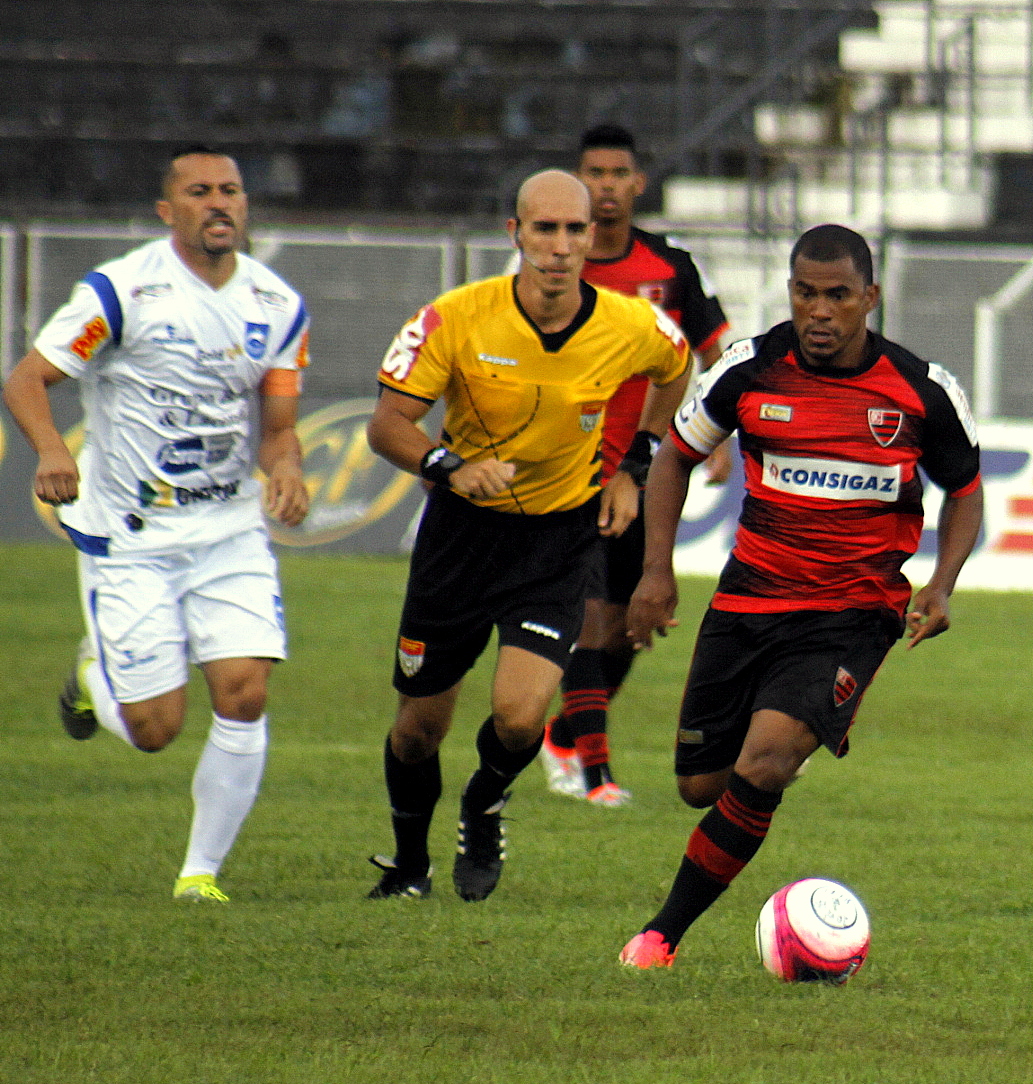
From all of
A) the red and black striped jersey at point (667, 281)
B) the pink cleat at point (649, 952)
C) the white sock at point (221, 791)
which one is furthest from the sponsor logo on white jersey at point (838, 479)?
the red and black striped jersey at point (667, 281)

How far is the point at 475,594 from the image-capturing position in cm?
587

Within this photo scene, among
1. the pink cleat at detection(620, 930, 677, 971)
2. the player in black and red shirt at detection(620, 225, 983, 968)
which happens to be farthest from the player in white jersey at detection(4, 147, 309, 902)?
the pink cleat at detection(620, 930, 677, 971)

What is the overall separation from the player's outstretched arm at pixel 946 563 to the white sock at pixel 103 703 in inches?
97.7

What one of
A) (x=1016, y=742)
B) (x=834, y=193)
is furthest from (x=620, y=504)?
(x=834, y=193)

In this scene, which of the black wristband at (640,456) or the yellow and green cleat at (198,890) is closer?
the yellow and green cleat at (198,890)

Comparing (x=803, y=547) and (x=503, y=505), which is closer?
(x=803, y=547)

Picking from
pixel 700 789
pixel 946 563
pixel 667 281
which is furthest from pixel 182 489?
pixel 667 281

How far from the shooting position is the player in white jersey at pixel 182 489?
587cm

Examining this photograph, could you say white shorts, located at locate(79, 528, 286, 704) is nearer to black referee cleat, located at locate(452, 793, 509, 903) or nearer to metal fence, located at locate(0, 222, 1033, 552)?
black referee cleat, located at locate(452, 793, 509, 903)

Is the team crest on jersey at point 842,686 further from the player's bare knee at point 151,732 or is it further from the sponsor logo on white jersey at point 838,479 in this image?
the player's bare knee at point 151,732

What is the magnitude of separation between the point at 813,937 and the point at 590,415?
71.3 inches

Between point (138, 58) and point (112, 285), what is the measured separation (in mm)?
17143

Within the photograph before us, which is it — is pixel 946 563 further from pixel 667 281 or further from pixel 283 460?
pixel 667 281

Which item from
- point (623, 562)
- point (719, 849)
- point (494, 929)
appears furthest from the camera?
point (623, 562)
